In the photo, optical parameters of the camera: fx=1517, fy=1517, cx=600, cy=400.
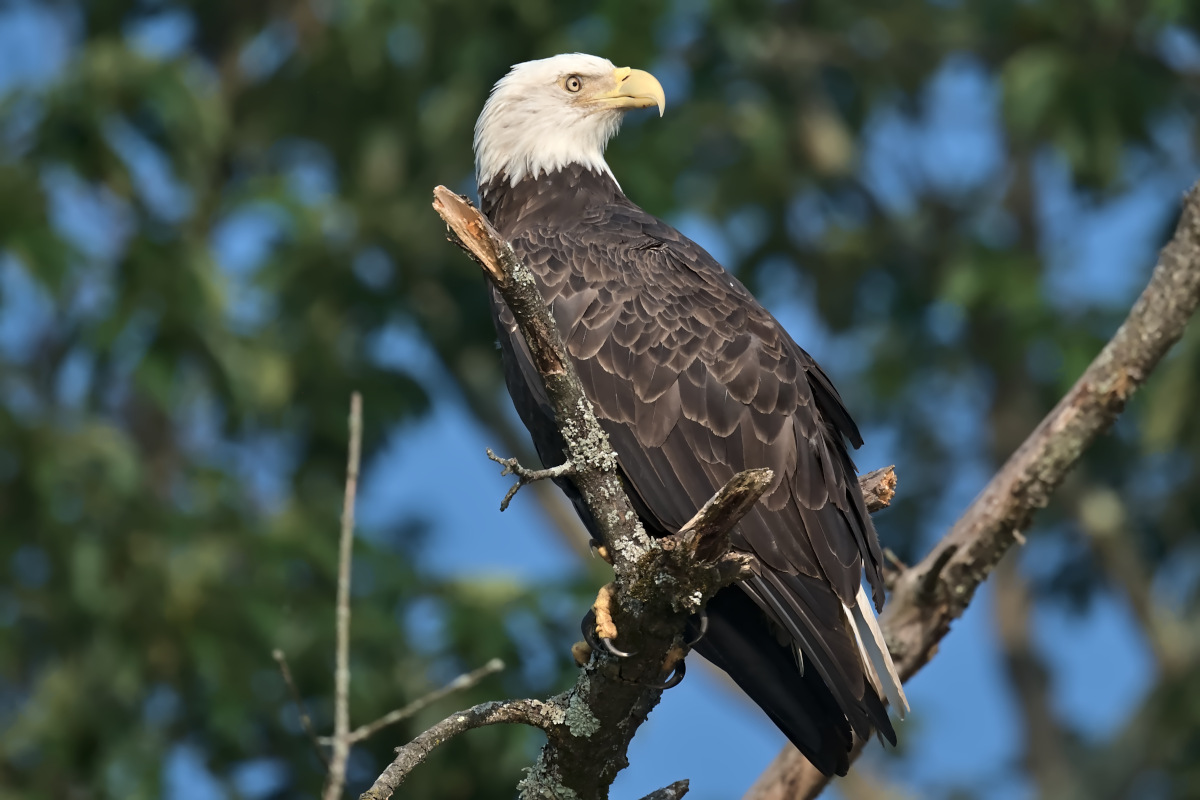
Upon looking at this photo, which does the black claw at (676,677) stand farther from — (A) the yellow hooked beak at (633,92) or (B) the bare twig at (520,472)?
(A) the yellow hooked beak at (633,92)

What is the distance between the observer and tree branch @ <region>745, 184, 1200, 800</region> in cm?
524

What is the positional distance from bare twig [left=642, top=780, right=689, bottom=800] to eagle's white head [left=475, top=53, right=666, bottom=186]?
2764mm

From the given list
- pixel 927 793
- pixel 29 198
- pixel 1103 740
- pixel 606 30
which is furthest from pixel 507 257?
pixel 927 793

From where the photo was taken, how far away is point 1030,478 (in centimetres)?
534

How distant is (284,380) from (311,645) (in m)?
2.40

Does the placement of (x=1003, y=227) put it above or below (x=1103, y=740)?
above

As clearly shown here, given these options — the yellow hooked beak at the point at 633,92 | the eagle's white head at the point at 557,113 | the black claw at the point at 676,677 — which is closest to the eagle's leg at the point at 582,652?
the black claw at the point at 676,677

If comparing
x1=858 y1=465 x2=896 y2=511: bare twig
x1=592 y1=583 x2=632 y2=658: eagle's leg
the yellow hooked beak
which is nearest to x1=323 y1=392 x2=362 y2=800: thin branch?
x1=592 y1=583 x2=632 y2=658: eagle's leg

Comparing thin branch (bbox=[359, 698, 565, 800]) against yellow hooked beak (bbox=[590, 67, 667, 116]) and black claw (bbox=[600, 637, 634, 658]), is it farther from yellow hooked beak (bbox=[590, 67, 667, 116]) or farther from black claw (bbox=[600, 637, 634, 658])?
yellow hooked beak (bbox=[590, 67, 667, 116])

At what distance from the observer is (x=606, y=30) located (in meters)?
9.99

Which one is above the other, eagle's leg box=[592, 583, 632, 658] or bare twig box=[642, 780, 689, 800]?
eagle's leg box=[592, 583, 632, 658]

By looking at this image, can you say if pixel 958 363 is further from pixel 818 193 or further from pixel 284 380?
pixel 284 380

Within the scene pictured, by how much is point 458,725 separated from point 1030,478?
94.1 inches

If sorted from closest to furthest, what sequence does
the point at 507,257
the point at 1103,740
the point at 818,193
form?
the point at 507,257
the point at 1103,740
the point at 818,193
